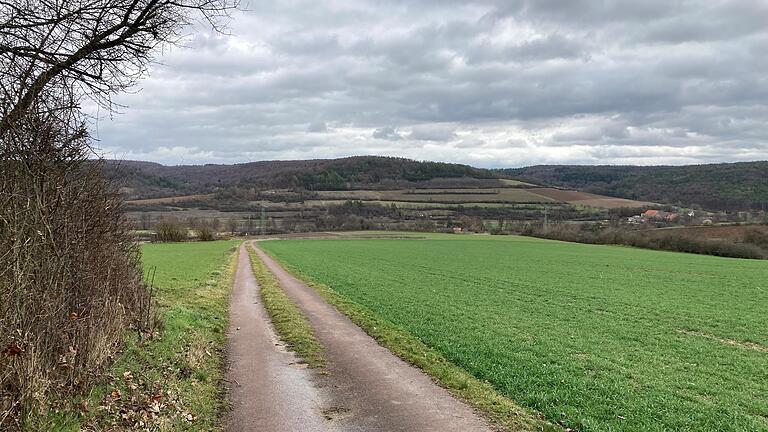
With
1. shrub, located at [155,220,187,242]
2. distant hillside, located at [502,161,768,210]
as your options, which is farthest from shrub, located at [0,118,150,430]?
distant hillside, located at [502,161,768,210]

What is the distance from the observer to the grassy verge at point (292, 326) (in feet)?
40.9

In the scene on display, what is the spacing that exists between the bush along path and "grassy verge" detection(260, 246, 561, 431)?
0.74 feet

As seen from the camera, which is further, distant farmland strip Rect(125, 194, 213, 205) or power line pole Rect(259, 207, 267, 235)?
power line pole Rect(259, 207, 267, 235)

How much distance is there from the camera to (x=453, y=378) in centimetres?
1030

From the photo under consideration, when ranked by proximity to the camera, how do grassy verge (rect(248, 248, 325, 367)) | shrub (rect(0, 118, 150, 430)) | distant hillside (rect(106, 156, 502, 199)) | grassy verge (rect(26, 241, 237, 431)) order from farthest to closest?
distant hillside (rect(106, 156, 502, 199)) < grassy verge (rect(248, 248, 325, 367)) < grassy verge (rect(26, 241, 237, 431)) < shrub (rect(0, 118, 150, 430))

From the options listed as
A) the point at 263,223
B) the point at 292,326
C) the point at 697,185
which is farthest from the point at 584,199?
the point at 292,326

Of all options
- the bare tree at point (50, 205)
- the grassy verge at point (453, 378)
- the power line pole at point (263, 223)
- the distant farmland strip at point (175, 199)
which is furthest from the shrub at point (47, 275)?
the power line pole at point (263, 223)

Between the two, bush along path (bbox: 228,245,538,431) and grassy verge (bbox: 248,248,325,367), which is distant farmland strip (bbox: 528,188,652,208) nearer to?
grassy verge (bbox: 248,248,325,367)

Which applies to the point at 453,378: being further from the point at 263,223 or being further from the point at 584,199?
the point at 584,199

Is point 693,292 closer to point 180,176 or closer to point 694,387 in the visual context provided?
point 694,387

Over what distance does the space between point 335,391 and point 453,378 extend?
2.39 metres

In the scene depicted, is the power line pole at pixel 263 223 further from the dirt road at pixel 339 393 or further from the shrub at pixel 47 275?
the shrub at pixel 47 275

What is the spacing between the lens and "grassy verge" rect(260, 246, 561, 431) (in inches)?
320

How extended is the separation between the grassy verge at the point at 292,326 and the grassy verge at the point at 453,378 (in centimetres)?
177
